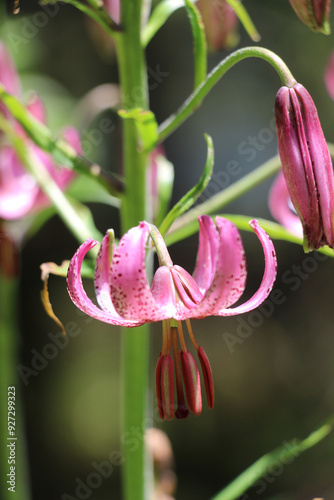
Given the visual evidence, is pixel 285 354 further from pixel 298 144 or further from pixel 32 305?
pixel 298 144

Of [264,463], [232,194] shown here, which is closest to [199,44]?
[232,194]

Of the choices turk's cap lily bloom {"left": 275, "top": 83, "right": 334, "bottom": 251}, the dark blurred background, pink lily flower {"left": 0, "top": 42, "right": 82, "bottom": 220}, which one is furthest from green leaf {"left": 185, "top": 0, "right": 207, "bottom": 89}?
the dark blurred background

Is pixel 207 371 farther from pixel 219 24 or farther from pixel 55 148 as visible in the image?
pixel 219 24

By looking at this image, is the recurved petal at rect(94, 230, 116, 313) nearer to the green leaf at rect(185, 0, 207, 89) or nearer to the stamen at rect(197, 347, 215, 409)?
the stamen at rect(197, 347, 215, 409)

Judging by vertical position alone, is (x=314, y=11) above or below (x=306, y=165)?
above

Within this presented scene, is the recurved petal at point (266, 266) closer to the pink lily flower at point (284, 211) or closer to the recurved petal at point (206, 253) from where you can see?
the recurved petal at point (206, 253)

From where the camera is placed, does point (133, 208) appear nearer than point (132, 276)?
No

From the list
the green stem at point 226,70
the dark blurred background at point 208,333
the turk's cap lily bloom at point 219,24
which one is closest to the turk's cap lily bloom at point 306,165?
the green stem at point 226,70
